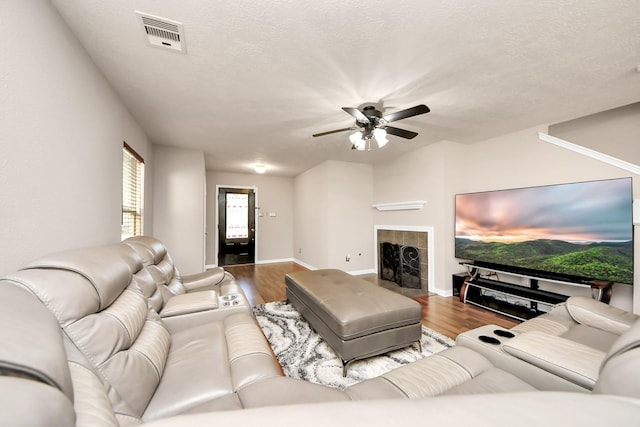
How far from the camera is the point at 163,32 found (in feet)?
4.98

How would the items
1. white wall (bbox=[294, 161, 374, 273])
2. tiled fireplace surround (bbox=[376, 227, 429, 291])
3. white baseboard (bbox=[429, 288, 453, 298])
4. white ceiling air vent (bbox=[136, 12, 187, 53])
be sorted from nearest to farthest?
white ceiling air vent (bbox=[136, 12, 187, 53]) → white baseboard (bbox=[429, 288, 453, 298]) → tiled fireplace surround (bbox=[376, 227, 429, 291]) → white wall (bbox=[294, 161, 374, 273])

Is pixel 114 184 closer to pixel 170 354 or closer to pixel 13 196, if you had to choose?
pixel 13 196

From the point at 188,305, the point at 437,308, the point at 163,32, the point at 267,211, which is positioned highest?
the point at 163,32

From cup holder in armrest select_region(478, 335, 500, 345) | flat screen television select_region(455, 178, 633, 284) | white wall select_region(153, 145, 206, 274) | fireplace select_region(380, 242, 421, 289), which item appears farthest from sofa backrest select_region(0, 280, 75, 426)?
fireplace select_region(380, 242, 421, 289)

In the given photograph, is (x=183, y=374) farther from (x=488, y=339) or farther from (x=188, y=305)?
(x=488, y=339)

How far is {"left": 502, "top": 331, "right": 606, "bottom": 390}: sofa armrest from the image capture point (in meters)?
0.93

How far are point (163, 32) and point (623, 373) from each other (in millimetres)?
2447

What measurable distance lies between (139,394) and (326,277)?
1.94 m

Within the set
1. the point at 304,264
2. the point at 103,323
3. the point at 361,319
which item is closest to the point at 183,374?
the point at 103,323

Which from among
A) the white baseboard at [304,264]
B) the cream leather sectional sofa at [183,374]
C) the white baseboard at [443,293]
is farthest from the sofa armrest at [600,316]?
the white baseboard at [304,264]

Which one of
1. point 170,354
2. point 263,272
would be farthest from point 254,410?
point 263,272

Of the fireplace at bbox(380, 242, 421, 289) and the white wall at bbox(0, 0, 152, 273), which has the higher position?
the white wall at bbox(0, 0, 152, 273)

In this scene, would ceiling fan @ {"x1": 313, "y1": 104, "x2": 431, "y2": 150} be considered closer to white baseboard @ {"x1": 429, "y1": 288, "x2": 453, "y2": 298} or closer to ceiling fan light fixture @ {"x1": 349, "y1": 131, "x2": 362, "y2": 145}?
ceiling fan light fixture @ {"x1": 349, "y1": 131, "x2": 362, "y2": 145}

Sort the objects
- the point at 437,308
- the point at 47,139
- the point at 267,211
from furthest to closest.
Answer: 1. the point at 267,211
2. the point at 437,308
3. the point at 47,139
